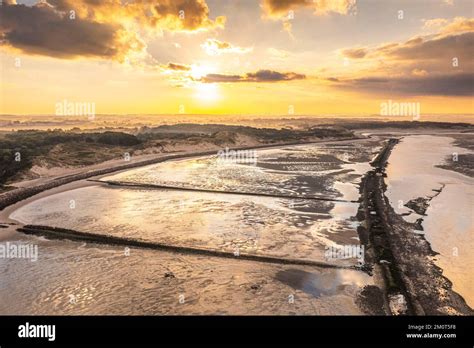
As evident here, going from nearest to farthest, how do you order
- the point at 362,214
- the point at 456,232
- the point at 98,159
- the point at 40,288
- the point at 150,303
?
the point at 150,303 < the point at 40,288 < the point at 456,232 < the point at 362,214 < the point at 98,159

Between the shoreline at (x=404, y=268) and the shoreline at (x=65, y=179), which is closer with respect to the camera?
the shoreline at (x=404, y=268)

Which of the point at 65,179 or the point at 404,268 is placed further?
the point at 65,179

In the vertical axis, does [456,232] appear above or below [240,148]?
below

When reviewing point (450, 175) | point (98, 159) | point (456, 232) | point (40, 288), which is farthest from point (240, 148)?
point (40, 288)

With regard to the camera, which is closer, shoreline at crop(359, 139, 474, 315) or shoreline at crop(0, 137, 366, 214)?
shoreline at crop(359, 139, 474, 315)

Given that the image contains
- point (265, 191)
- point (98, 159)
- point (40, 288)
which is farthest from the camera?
point (98, 159)

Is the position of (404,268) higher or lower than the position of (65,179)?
lower

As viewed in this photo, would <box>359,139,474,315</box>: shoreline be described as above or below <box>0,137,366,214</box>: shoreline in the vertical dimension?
below

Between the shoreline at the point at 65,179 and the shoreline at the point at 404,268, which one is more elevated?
the shoreline at the point at 65,179

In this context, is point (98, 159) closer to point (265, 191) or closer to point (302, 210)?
point (265, 191)

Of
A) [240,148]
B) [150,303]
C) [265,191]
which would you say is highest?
[240,148]

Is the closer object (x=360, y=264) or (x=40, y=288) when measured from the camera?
(x=40, y=288)
